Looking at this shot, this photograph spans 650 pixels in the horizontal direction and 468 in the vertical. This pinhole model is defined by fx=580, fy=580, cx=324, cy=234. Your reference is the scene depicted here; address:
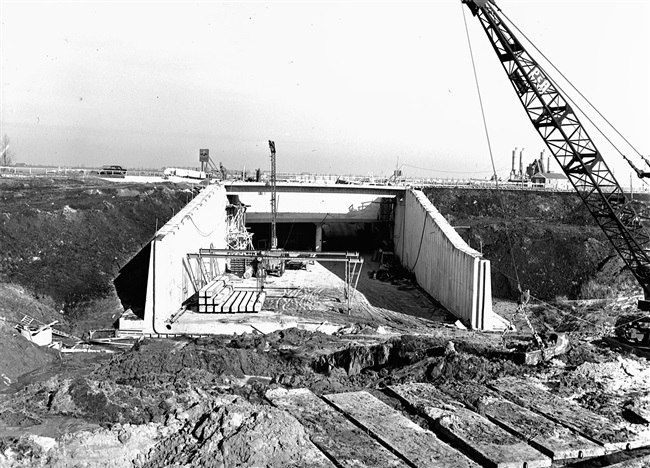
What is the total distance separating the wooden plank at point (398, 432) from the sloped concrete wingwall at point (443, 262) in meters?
12.2

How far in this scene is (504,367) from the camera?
1906 cm

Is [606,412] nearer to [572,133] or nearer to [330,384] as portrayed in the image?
[330,384]

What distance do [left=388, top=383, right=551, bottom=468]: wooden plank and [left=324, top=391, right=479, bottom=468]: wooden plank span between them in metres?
0.47

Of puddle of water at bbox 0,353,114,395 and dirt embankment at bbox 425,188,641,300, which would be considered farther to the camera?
dirt embankment at bbox 425,188,641,300

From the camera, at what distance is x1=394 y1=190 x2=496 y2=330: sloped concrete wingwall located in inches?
1081

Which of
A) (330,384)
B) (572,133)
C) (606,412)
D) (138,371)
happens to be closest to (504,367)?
(606,412)

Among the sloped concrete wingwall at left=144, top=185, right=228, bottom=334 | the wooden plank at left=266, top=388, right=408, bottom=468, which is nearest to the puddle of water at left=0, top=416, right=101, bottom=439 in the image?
the wooden plank at left=266, top=388, right=408, bottom=468

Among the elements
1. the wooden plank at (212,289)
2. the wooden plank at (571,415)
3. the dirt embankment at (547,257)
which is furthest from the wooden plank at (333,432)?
the dirt embankment at (547,257)

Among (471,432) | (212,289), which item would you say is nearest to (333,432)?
(471,432)

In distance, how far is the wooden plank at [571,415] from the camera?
1455 centimetres

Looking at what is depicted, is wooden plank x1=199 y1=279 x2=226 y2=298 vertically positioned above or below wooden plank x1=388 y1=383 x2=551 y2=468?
below

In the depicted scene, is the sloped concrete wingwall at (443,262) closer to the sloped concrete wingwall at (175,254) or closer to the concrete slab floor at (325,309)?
the concrete slab floor at (325,309)

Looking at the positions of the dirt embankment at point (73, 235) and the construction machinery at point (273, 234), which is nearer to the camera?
the dirt embankment at point (73, 235)

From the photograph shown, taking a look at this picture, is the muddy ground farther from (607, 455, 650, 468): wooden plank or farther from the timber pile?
(607, 455, 650, 468): wooden plank
